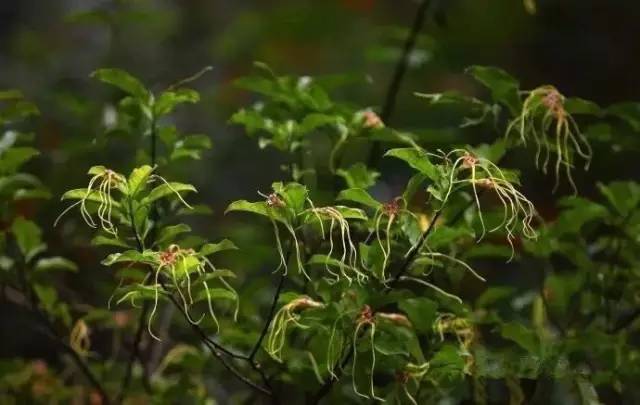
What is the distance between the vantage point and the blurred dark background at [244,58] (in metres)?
1.07

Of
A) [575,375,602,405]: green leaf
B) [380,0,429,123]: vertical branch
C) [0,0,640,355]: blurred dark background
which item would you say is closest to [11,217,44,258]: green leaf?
[0,0,640,355]: blurred dark background

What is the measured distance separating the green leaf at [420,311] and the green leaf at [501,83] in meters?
0.21

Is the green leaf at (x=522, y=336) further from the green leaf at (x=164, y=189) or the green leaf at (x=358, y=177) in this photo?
the green leaf at (x=164, y=189)

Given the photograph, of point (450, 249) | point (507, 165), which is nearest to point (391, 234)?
point (450, 249)

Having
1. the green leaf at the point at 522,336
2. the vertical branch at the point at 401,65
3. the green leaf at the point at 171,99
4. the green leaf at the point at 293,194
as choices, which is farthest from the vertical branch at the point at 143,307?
the green leaf at the point at 522,336

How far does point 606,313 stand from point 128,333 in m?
0.56

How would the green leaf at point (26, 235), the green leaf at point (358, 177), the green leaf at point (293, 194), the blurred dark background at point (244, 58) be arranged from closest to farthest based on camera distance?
the green leaf at point (293, 194) → the green leaf at point (358, 177) → the green leaf at point (26, 235) → the blurred dark background at point (244, 58)

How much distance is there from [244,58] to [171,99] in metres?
0.55

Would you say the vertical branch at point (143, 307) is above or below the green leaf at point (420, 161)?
below

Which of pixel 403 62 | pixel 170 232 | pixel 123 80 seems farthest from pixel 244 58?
pixel 170 232

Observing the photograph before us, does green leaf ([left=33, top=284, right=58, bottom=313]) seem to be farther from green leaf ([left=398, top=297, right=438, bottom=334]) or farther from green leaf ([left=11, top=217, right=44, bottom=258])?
green leaf ([left=398, top=297, right=438, bottom=334])

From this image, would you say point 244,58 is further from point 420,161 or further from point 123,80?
point 420,161

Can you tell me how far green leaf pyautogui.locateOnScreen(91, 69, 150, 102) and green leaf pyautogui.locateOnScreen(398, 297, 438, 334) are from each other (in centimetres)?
31

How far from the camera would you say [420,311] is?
70 centimetres
